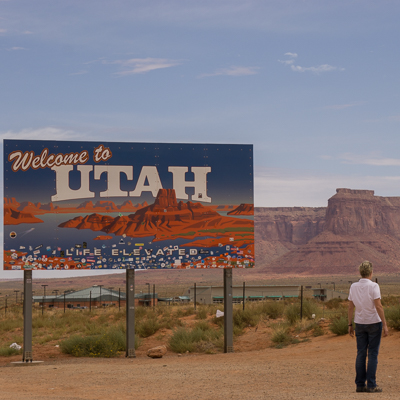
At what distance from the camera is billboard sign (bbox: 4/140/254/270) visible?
16.3m

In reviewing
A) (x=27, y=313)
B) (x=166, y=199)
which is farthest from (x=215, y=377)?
(x=27, y=313)

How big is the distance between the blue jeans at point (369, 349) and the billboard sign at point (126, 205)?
802 centimetres

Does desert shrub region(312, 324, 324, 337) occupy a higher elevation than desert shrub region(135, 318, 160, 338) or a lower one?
higher

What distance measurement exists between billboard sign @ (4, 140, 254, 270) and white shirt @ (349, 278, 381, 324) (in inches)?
317

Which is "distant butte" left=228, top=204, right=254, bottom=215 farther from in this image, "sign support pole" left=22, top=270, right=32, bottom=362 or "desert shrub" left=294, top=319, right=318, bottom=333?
"sign support pole" left=22, top=270, right=32, bottom=362

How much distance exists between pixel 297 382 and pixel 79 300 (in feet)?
181

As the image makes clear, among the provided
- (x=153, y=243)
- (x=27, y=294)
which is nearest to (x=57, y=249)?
(x=27, y=294)

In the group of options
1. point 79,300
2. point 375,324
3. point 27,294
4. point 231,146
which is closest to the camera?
point 375,324

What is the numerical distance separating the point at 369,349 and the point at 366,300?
0.78m

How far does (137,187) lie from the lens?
16.8 meters

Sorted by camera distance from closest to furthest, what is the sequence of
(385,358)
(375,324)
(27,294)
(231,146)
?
(375,324)
(385,358)
(27,294)
(231,146)

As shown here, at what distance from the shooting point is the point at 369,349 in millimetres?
8906

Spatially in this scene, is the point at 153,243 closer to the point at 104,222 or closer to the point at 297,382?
the point at 104,222

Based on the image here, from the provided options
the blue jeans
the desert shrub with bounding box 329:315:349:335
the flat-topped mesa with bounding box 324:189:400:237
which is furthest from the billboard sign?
the flat-topped mesa with bounding box 324:189:400:237
